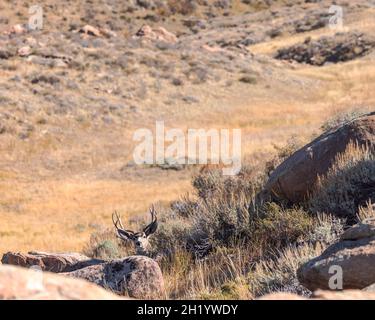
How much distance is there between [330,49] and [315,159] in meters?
42.8

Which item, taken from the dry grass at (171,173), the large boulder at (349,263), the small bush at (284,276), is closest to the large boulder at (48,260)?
the dry grass at (171,173)

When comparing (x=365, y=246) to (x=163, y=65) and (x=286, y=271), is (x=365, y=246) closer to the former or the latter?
(x=286, y=271)

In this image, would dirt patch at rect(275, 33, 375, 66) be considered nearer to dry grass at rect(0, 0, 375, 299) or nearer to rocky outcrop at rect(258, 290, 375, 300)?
dry grass at rect(0, 0, 375, 299)

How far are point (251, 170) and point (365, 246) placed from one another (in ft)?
32.7

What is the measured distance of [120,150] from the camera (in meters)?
23.1

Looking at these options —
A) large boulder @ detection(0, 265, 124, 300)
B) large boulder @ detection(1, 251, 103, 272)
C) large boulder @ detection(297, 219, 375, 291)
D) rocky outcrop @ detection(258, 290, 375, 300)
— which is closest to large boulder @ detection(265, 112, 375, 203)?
large boulder @ detection(1, 251, 103, 272)

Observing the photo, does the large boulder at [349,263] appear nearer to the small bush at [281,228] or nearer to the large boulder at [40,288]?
the small bush at [281,228]

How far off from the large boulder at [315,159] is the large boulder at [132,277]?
2858 millimetres

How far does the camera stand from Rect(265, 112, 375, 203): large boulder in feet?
25.6

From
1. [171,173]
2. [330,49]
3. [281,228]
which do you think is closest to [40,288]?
[281,228]

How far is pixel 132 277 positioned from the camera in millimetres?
5656

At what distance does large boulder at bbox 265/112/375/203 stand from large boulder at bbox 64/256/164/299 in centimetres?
286

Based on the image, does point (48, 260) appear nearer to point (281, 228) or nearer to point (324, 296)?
point (281, 228)
